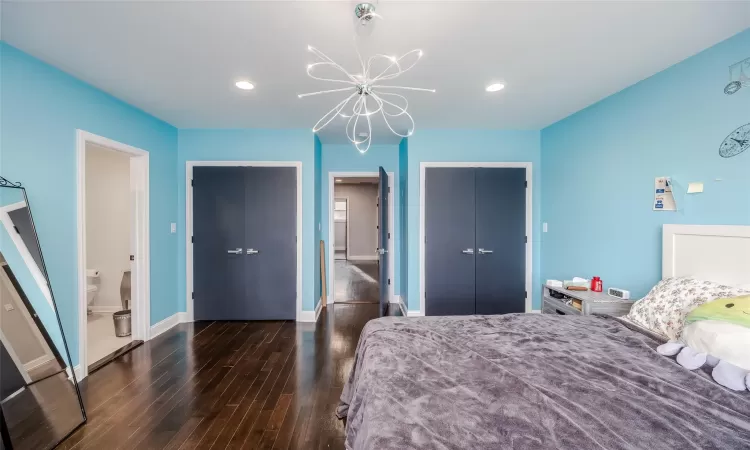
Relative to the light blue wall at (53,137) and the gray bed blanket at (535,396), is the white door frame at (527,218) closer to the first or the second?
the gray bed blanket at (535,396)

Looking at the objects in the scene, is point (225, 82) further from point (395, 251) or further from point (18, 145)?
point (395, 251)

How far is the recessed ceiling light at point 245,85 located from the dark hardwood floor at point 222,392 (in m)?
2.46

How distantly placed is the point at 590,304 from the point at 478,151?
222 centimetres

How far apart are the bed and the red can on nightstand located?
90 centimetres

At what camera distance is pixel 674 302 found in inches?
74.5

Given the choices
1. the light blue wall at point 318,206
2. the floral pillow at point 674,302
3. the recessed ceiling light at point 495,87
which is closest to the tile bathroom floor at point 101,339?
the light blue wall at point 318,206

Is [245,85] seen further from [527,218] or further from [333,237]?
[527,218]

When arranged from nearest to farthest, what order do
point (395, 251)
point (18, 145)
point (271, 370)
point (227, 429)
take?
point (227, 429)
point (18, 145)
point (271, 370)
point (395, 251)

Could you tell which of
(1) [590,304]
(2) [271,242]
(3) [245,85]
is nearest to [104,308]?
(2) [271,242]

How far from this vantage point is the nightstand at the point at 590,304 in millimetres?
2504

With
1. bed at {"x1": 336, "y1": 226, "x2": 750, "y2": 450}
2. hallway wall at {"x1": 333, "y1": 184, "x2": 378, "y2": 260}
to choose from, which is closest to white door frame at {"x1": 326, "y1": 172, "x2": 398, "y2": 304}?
bed at {"x1": 336, "y1": 226, "x2": 750, "y2": 450}

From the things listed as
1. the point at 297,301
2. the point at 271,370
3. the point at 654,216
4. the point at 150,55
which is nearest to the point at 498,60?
the point at 654,216

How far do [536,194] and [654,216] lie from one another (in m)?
1.55

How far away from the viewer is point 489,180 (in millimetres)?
3922
